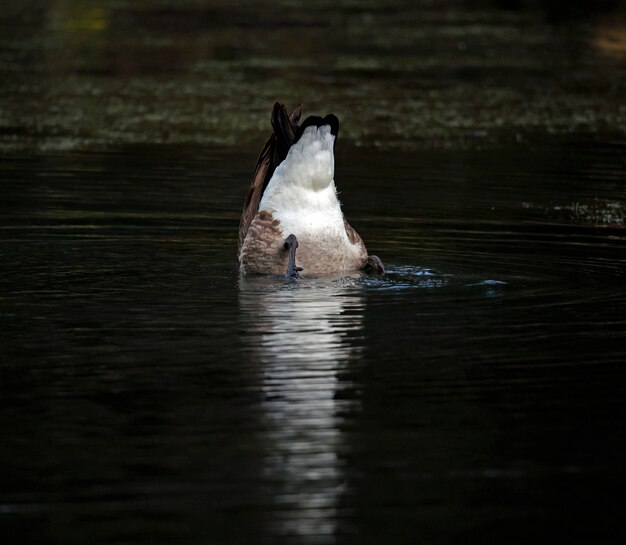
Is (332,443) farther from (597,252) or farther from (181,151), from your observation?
(181,151)

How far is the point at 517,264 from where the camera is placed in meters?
9.83

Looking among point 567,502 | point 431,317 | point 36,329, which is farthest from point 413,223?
point 567,502

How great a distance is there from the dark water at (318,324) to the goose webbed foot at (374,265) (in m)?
0.14

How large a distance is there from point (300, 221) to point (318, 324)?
2050 millimetres

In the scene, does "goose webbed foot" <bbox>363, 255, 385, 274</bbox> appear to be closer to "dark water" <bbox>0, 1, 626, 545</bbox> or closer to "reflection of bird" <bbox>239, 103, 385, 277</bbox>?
"reflection of bird" <bbox>239, 103, 385, 277</bbox>

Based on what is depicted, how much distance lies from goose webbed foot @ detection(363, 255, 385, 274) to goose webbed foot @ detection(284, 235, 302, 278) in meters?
0.51

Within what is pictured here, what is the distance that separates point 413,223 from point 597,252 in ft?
6.07

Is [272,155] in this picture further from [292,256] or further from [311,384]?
[311,384]

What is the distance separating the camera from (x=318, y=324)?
787 cm

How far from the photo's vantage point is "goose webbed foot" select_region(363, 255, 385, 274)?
9.64m

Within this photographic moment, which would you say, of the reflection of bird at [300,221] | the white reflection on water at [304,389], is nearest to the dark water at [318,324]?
the white reflection on water at [304,389]

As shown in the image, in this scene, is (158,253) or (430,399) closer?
(430,399)

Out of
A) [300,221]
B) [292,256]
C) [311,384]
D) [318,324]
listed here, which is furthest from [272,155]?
[311,384]

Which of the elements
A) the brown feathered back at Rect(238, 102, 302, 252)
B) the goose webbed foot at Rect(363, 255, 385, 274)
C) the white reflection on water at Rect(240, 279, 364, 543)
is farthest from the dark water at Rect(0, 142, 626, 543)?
the brown feathered back at Rect(238, 102, 302, 252)
